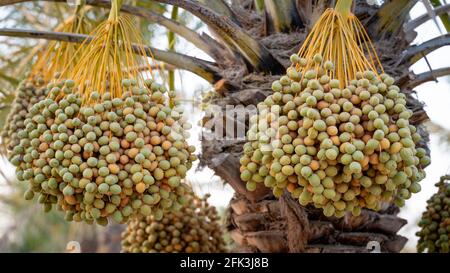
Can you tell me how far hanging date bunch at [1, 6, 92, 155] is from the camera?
99.6 inches

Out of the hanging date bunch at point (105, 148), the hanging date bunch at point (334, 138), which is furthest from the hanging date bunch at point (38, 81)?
the hanging date bunch at point (334, 138)

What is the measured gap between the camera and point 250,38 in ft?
7.23

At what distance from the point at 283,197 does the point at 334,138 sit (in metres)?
0.69

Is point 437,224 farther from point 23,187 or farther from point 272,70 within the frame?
point 23,187

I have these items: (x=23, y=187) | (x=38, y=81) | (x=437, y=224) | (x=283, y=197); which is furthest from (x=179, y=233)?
(x=23, y=187)

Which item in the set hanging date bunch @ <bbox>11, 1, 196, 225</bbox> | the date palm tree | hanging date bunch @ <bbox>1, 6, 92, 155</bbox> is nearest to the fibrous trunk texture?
the date palm tree

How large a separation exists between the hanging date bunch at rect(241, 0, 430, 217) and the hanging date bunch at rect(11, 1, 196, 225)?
9.8 inches

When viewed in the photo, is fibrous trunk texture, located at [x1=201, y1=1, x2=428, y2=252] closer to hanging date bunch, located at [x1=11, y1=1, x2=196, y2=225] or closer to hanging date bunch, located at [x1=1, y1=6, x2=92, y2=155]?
hanging date bunch, located at [x1=11, y1=1, x2=196, y2=225]

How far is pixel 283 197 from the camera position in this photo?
2.32 m

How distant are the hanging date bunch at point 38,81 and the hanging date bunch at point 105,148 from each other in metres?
0.62

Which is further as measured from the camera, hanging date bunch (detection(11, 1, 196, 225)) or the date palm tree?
the date palm tree

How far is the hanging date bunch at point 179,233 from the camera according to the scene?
280 cm
